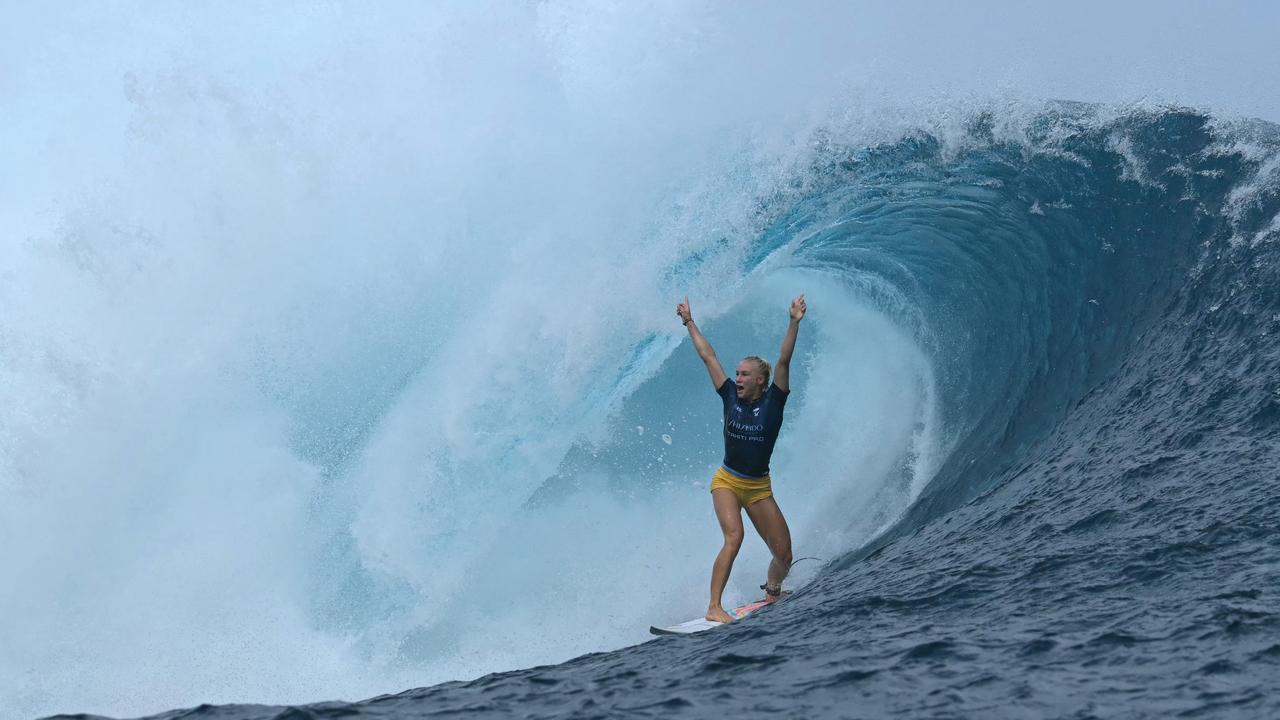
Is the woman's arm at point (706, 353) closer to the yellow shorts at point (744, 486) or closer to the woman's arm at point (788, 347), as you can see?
the woman's arm at point (788, 347)

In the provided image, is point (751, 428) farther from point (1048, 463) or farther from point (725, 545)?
point (1048, 463)

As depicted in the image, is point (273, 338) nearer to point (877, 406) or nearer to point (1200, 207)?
point (877, 406)

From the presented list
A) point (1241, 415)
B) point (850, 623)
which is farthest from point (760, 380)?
point (1241, 415)

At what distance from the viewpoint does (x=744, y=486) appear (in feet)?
20.8

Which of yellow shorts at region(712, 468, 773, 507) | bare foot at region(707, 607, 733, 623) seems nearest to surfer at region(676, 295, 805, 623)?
yellow shorts at region(712, 468, 773, 507)

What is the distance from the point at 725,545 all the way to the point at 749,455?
21.0 inches

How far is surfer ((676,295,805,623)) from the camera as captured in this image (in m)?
6.18

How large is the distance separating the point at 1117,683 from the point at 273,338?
8.10 m

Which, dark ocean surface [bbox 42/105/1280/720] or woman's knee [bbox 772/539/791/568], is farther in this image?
woman's knee [bbox 772/539/791/568]

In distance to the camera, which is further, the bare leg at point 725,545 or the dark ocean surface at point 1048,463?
the bare leg at point 725,545

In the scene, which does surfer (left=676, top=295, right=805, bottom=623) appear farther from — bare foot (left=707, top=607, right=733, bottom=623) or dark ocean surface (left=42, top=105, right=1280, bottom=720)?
dark ocean surface (left=42, top=105, right=1280, bottom=720)

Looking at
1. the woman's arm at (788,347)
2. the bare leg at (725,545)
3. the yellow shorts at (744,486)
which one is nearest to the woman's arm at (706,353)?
the woman's arm at (788,347)

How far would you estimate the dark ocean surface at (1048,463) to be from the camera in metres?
3.52

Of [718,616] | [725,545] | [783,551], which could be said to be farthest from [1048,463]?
[718,616]
